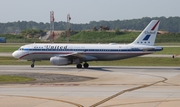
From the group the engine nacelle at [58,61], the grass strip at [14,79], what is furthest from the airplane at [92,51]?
the grass strip at [14,79]

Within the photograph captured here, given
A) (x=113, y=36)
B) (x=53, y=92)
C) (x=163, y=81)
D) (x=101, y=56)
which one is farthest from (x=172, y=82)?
(x=113, y=36)

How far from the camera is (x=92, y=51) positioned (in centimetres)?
5734

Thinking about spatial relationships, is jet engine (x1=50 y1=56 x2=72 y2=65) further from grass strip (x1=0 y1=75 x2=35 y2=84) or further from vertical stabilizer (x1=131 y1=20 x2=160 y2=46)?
grass strip (x1=0 y1=75 x2=35 y2=84)

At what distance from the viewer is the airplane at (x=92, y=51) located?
2211 inches

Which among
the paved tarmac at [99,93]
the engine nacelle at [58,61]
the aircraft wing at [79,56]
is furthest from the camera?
the aircraft wing at [79,56]

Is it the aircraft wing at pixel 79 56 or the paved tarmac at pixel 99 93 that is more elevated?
the aircraft wing at pixel 79 56

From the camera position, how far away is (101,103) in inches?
1078

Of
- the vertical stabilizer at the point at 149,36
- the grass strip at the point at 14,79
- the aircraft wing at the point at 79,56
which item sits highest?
the vertical stabilizer at the point at 149,36

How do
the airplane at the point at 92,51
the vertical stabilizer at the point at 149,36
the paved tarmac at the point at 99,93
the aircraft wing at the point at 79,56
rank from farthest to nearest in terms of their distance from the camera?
the vertical stabilizer at the point at 149,36, the airplane at the point at 92,51, the aircraft wing at the point at 79,56, the paved tarmac at the point at 99,93

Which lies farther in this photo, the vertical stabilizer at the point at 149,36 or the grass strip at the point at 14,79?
the vertical stabilizer at the point at 149,36

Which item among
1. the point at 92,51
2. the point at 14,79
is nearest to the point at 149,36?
the point at 92,51

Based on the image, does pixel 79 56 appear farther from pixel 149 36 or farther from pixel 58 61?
pixel 149 36

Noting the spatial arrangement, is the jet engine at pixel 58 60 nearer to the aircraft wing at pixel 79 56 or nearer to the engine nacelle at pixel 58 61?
the engine nacelle at pixel 58 61

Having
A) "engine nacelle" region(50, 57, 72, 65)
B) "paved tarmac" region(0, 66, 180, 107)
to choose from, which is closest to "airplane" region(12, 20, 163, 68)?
"engine nacelle" region(50, 57, 72, 65)
